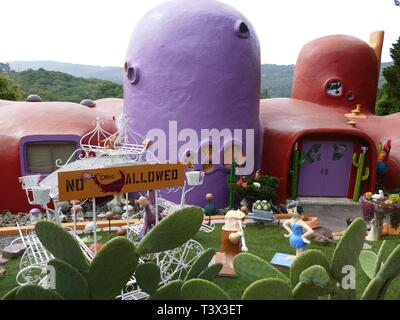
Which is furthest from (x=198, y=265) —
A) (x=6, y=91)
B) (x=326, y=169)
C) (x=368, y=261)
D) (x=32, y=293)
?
(x=6, y=91)

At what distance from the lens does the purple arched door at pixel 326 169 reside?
1154 cm

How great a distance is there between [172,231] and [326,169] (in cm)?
1010

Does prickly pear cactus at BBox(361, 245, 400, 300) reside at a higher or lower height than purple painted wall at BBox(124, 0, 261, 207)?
lower

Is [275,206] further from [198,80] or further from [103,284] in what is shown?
[103,284]

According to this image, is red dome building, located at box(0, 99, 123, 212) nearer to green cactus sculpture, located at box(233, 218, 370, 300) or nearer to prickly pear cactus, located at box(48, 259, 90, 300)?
prickly pear cactus, located at box(48, 259, 90, 300)

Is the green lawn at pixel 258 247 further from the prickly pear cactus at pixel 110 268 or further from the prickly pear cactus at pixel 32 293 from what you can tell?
the prickly pear cactus at pixel 32 293

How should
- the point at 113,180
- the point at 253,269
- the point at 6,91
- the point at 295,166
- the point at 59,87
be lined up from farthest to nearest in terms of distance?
the point at 59,87 → the point at 6,91 → the point at 295,166 → the point at 113,180 → the point at 253,269

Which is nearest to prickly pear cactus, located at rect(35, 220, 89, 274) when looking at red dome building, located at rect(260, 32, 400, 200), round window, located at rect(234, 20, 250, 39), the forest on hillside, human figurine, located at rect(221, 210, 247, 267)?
human figurine, located at rect(221, 210, 247, 267)

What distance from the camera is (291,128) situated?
11102mm

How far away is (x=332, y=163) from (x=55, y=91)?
35821 mm

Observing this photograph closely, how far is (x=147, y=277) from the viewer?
8.20 ft

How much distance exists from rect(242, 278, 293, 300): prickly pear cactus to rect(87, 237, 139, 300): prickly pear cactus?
759 millimetres

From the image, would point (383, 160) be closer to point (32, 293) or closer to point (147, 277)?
point (147, 277)

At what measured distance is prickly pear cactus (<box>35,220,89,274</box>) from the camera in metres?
2.30
